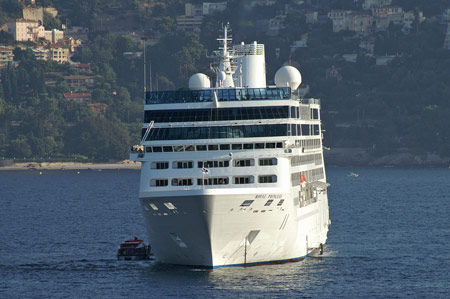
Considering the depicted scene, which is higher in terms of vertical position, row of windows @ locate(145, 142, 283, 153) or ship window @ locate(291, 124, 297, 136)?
ship window @ locate(291, 124, 297, 136)

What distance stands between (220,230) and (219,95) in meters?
9.83

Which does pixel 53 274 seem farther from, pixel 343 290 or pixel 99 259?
pixel 343 290

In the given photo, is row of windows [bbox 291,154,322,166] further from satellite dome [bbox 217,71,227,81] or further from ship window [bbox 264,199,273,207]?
satellite dome [bbox 217,71,227,81]

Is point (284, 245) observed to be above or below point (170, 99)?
below

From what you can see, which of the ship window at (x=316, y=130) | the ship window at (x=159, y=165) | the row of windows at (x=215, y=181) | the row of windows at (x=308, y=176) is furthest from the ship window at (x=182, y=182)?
the ship window at (x=316, y=130)

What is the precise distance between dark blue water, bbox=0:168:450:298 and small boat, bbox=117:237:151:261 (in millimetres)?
1108

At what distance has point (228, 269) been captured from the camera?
7756 cm

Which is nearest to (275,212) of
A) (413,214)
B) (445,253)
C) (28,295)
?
(28,295)

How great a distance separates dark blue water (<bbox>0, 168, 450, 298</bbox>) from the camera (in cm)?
7612

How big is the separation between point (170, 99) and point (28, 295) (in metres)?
15.7

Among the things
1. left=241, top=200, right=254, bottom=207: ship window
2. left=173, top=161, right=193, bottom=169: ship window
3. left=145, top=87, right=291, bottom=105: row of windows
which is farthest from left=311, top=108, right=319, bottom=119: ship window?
left=241, top=200, right=254, bottom=207: ship window

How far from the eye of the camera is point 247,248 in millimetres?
77812

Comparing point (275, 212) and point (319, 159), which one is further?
point (319, 159)

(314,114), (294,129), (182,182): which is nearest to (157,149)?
(182,182)
